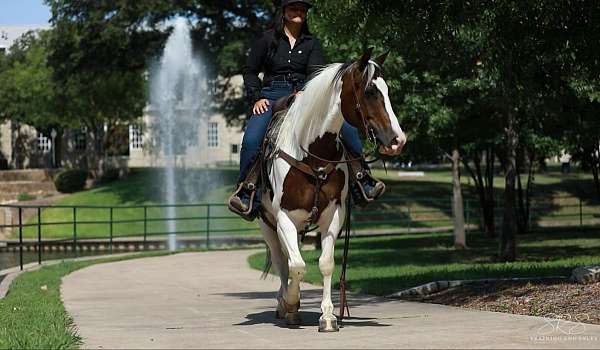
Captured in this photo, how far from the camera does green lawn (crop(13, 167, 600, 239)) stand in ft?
137

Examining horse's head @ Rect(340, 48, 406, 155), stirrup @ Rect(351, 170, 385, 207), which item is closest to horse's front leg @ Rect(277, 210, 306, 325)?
→ stirrup @ Rect(351, 170, 385, 207)

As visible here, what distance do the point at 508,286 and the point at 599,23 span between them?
344cm

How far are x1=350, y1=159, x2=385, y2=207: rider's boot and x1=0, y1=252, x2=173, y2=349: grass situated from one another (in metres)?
2.91

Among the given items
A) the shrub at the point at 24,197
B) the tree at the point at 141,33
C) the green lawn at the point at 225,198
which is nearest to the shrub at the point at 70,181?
the green lawn at the point at 225,198

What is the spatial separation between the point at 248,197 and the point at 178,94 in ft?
132

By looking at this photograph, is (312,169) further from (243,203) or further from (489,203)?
(489,203)

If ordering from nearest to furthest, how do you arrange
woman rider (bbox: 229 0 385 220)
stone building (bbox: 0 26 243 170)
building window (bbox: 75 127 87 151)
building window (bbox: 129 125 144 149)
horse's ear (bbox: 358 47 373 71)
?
1. horse's ear (bbox: 358 47 373 71)
2. woman rider (bbox: 229 0 385 220)
3. building window (bbox: 129 125 144 149)
4. stone building (bbox: 0 26 243 170)
5. building window (bbox: 75 127 87 151)

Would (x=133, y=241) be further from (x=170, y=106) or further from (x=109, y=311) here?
(x=109, y=311)

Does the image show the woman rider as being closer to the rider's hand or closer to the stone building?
the rider's hand

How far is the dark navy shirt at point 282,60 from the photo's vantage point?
10.2 m

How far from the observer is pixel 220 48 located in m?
47.4

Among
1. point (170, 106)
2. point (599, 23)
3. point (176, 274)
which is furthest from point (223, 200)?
point (599, 23)

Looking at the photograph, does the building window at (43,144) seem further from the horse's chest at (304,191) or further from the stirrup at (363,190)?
the horse's chest at (304,191)

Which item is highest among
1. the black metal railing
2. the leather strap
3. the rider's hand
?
the rider's hand
